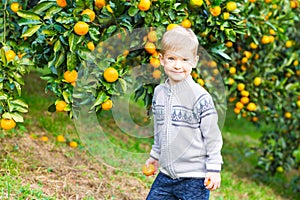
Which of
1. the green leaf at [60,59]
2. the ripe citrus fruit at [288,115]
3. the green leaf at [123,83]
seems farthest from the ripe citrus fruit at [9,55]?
the ripe citrus fruit at [288,115]

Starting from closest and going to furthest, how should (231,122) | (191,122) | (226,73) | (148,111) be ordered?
(191,122)
(148,111)
(226,73)
(231,122)

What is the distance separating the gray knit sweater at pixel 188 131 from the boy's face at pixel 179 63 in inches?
2.0

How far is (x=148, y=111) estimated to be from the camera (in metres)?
3.15

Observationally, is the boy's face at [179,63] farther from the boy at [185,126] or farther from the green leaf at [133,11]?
the green leaf at [133,11]

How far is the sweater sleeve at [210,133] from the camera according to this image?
2.25 metres

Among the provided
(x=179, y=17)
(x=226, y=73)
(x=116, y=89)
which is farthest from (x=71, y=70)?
(x=226, y=73)

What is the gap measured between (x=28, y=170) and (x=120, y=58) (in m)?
1.21

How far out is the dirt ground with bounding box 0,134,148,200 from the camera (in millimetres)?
3244

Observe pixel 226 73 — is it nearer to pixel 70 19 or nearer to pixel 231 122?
pixel 70 19

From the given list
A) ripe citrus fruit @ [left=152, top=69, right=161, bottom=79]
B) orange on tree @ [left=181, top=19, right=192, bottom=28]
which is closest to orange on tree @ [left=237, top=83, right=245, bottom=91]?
orange on tree @ [left=181, top=19, right=192, bottom=28]

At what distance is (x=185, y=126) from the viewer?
2303 mm

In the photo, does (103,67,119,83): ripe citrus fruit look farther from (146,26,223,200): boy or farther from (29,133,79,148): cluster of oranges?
(29,133,79,148): cluster of oranges

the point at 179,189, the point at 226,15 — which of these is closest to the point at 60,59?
the point at 179,189

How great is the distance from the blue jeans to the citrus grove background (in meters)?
0.59
